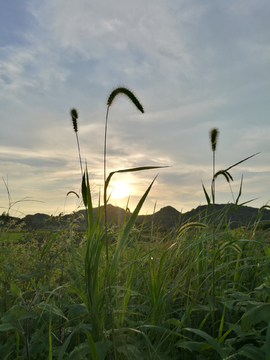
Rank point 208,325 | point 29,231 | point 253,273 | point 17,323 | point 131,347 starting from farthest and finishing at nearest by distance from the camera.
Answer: point 29,231
point 253,273
point 208,325
point 17,323
point 131,347

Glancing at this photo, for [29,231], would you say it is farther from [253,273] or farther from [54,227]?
[253,273]

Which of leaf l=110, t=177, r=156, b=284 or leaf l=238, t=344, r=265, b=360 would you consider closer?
leaf l=238, t=344, r=265, b=360

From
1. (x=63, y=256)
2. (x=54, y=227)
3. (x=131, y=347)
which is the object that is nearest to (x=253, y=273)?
(x=131, y=347)

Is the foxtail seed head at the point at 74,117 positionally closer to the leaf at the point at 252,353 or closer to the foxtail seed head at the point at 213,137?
the foxtail seed head at the point at 213,137

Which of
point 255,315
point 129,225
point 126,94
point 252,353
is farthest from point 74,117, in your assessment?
point 252,353

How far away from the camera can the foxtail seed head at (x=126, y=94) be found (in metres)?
1.66

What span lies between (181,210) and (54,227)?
62.4 inches

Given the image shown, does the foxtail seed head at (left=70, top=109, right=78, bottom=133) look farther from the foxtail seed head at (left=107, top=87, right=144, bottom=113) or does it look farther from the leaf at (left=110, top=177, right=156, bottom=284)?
the leaf at (left=110, top=177, right=156, bottom=284)

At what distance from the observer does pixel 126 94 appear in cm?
170

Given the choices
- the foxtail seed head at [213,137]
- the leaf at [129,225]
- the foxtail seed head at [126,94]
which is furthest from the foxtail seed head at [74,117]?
the foxtail seed head at [213,137]

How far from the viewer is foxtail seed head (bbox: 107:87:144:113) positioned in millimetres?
1664

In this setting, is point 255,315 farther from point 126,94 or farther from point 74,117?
point 74,117

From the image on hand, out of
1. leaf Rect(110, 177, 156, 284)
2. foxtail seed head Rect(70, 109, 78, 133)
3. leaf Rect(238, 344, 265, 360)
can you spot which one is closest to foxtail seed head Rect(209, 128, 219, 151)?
leaf Rect(110, 177, 156, 284)

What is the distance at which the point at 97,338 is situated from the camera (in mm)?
1494
